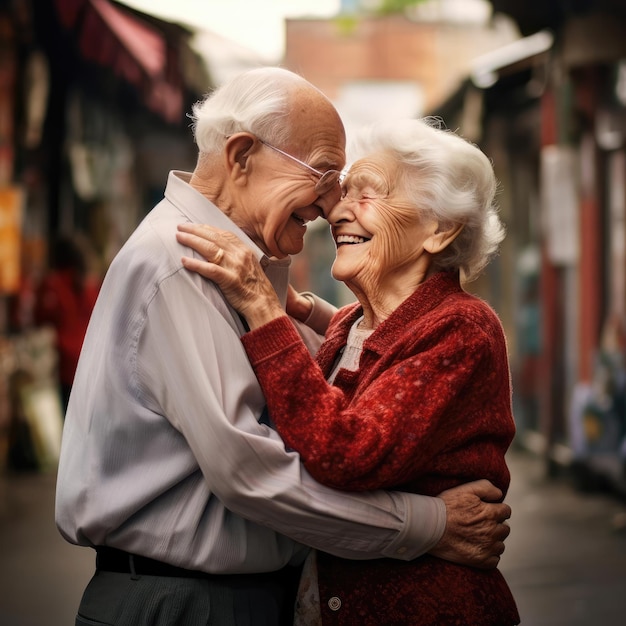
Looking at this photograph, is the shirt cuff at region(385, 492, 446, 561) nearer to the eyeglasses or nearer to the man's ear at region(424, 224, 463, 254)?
the man's ear at region(424, 224, 463, 254)

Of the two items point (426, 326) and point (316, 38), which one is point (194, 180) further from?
point (316, 38)

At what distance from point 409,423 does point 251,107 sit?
0.81 meters

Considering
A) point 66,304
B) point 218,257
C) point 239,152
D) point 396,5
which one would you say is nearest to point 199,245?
point 218,257

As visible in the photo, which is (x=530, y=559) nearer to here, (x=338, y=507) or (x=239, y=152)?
(x=338, y=507)

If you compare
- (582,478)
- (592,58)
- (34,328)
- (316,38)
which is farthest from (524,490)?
(316,38)

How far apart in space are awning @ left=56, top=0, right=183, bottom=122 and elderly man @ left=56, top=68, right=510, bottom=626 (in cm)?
650

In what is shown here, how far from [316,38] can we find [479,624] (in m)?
19.1

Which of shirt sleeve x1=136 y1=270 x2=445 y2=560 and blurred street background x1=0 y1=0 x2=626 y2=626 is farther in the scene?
blurred street background x1=0 y1=0 x2=626 y2=626

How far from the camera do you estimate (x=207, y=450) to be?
223 cm

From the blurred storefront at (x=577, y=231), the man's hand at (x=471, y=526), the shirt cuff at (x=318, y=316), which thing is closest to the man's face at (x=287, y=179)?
the shirt cuff at (x=318, y=316)

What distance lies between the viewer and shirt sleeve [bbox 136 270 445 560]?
2234mm

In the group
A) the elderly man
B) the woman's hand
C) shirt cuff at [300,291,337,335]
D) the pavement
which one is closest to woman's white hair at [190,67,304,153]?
the elderly man

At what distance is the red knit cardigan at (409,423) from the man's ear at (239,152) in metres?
0.39

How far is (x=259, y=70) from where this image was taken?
99.1 inches
